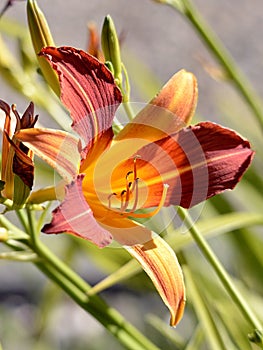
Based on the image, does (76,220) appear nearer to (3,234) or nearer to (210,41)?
(3,234)

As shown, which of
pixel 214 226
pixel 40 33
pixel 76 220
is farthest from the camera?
pixel 214 226

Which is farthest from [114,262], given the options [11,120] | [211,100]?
[211,100]

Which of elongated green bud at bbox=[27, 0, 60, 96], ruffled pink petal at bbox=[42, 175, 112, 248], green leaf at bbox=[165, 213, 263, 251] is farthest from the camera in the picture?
green leaf at bbox=[165, 213, 263, 251]

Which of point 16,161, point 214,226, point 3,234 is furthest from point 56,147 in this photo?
point 214,226

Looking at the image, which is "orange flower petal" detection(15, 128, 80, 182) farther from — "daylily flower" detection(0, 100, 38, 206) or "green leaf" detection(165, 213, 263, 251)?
"green leaf" detection(165, 213, 263, 251)

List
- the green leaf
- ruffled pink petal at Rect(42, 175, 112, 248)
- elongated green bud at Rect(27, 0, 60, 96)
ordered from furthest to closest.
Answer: the green leaf < elongated green bud at Rect(27, 0, 60, 96) < ruffled pink petal at Rect(42, 175, 112, 248)

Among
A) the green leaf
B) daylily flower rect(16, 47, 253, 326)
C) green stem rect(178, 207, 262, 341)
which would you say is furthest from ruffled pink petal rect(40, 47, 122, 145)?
the green leaf
